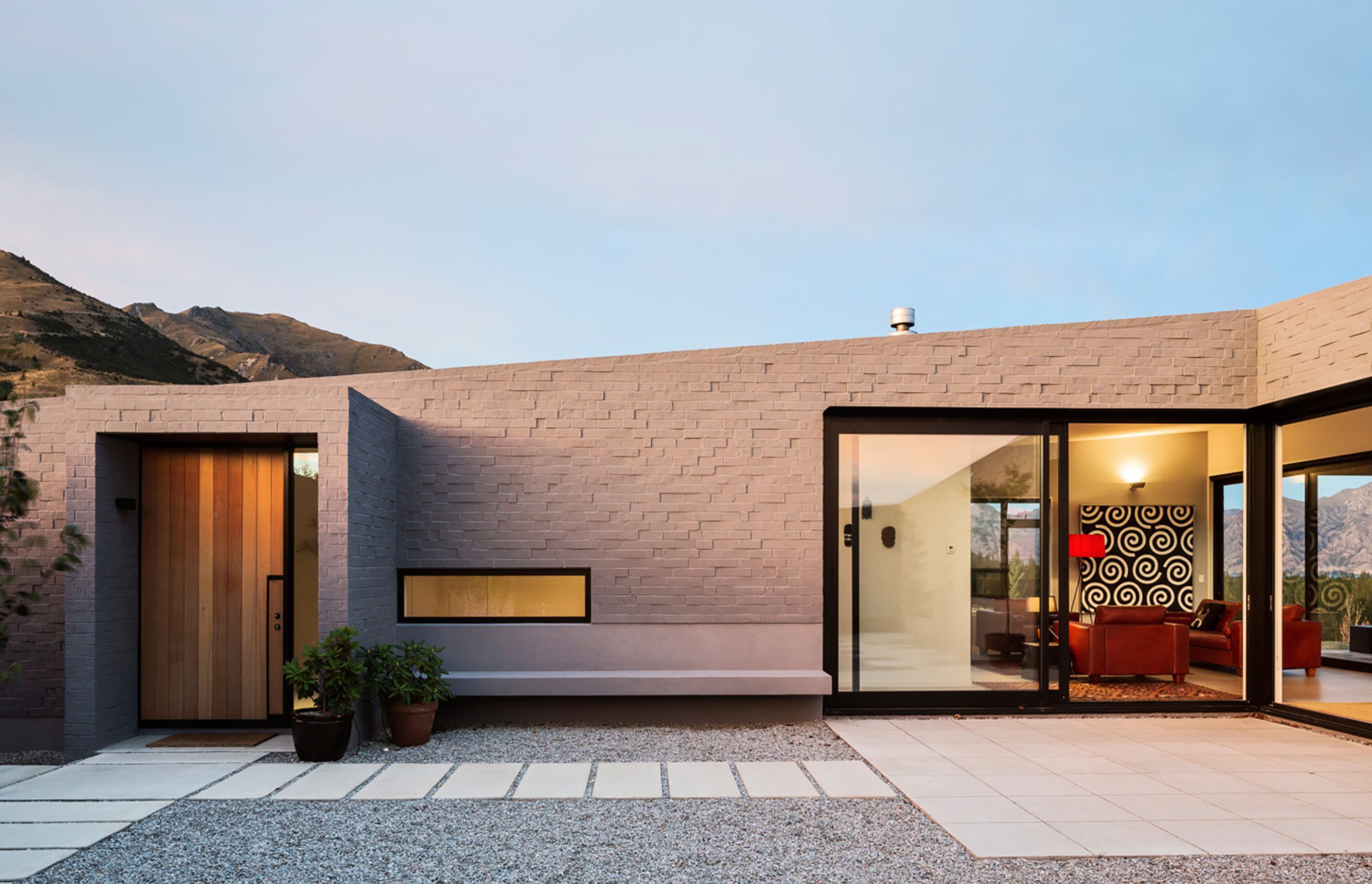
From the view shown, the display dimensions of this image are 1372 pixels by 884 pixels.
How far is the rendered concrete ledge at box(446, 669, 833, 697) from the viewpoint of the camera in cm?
645

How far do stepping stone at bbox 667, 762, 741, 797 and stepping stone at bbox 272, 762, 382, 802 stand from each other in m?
1.68

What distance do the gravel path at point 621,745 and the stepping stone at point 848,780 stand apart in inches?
7.6

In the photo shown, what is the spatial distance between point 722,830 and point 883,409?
366cm

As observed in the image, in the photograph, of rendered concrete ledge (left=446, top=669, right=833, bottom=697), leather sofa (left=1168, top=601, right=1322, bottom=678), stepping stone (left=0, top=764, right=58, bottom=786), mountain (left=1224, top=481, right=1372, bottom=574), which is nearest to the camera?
stepping stone (left=0, top=764, right=58, bottom=786)

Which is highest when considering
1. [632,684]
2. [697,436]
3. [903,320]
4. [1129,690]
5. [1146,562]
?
[903,320]

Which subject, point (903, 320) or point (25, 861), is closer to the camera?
point (25, 861)

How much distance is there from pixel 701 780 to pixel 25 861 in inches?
120

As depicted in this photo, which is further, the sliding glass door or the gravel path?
the sliding glass door

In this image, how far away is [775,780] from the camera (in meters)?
5.05

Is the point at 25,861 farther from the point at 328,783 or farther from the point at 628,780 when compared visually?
the point at 628,780

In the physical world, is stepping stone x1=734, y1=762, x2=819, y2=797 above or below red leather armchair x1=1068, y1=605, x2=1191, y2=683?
below

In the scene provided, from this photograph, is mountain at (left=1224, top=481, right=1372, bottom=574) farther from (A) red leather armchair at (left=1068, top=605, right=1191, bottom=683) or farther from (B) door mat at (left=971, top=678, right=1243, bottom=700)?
(B) door mat at (left=971, top=678, right=1243, bottom=700)

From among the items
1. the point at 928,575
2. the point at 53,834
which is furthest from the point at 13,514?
the point at 928,575

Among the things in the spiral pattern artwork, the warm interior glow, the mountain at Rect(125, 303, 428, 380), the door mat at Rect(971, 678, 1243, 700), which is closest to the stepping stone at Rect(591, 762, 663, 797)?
the door mat at Rect(971, 678, 1243, 700)
